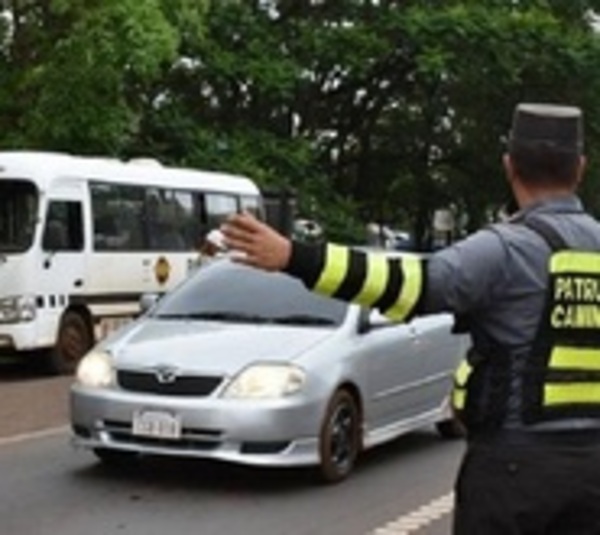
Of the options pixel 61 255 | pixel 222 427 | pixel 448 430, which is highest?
pixel 61 255

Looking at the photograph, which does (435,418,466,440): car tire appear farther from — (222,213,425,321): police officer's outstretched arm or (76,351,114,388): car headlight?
(222,213,425,321): police officer's outstretched arm

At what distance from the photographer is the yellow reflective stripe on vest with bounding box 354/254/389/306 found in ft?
10.6

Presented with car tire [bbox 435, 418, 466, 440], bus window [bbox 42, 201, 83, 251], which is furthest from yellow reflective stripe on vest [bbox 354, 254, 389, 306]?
bus window [bbox 42, 201, 83, 251]

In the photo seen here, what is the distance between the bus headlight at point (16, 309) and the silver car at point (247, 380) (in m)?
6.23

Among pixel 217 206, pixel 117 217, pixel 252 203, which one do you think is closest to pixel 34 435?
pixel 117 217

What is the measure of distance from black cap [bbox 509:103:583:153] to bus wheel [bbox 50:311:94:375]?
1310 centimetres

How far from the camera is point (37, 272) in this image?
1570cm

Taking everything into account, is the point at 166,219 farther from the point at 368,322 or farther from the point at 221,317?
the point at 368,322

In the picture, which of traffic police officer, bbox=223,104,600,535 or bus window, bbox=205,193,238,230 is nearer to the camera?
traffic police officer, bbox=223,104,600,535

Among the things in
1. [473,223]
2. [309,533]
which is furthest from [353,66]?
[309,533]

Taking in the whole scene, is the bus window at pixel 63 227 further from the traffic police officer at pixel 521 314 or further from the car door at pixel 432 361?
the traffic police officer at pixel 521 314

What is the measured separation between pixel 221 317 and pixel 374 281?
5.91 m

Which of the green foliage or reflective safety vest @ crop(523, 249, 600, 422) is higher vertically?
the green foliage

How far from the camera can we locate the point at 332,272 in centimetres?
324
